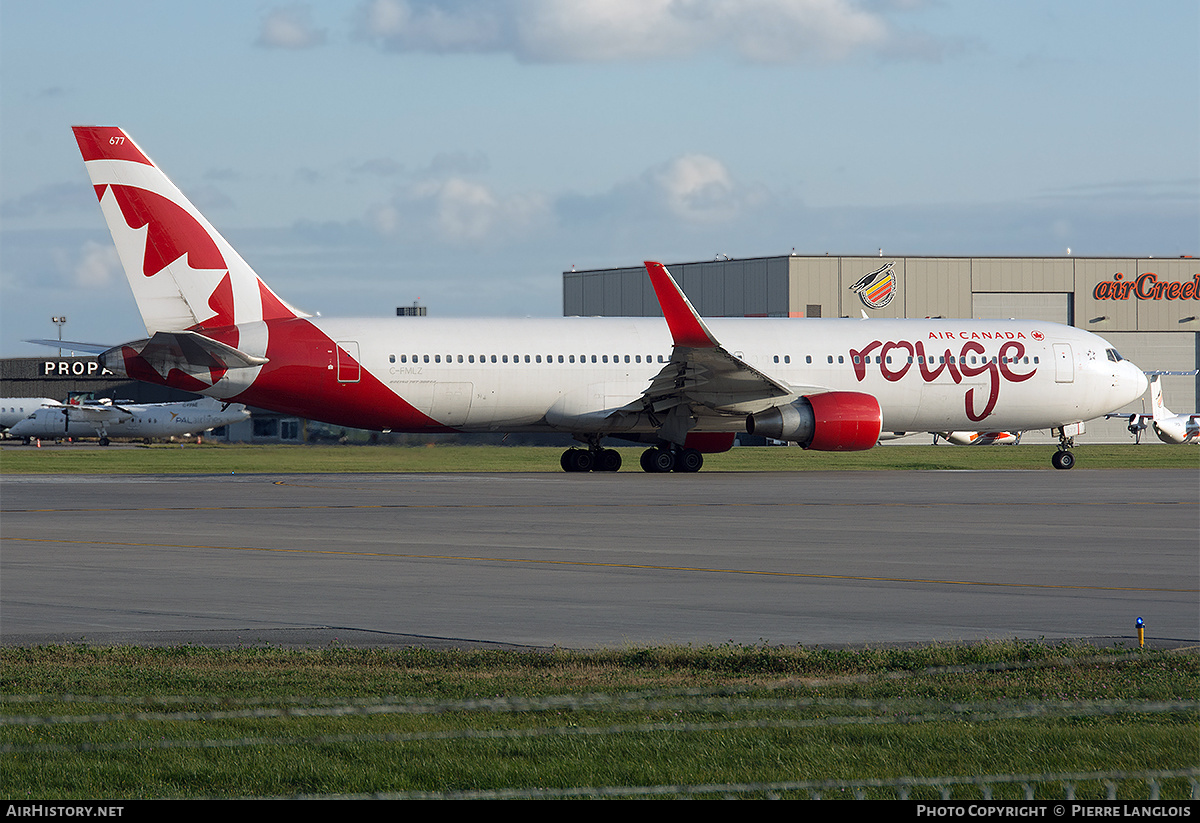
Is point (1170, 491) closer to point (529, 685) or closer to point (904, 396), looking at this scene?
point (904, 396)

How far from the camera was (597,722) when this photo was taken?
26.2 ft

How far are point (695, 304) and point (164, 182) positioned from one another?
182ft

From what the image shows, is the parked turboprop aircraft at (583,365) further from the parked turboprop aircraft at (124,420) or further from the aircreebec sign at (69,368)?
the aircreebec sign at (69,368)

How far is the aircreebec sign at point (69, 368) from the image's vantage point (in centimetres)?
9712

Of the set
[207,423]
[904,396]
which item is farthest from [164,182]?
[207,423]

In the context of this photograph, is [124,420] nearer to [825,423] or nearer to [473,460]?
[473,460]

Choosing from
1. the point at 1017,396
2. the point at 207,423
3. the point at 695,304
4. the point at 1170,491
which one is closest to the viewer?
the point at 1170,491

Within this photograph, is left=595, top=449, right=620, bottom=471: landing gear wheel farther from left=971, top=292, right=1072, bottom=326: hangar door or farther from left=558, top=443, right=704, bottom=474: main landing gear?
left=971, top=292, right=1072, bottom=326: hangar door

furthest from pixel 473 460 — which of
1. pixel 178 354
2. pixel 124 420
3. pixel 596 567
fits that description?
pixel 124 420

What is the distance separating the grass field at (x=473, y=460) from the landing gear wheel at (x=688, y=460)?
3.92 metres

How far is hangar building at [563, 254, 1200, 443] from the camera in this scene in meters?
80.0

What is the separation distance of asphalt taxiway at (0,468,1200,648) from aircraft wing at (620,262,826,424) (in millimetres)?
5128

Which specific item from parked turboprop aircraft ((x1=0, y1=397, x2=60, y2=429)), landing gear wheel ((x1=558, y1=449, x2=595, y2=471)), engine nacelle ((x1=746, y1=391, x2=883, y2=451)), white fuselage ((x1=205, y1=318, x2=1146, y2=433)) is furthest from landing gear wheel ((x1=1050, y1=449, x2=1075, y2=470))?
parked turboprop aircraft ((x1=0, y1=397, x2=60, y2=429))

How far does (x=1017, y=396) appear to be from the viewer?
40.3 meters
